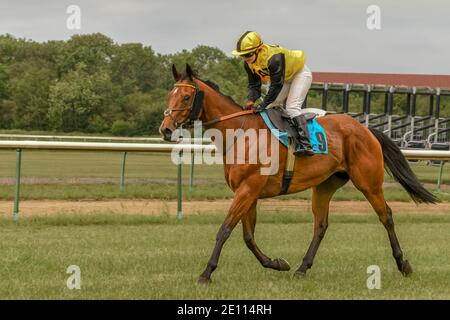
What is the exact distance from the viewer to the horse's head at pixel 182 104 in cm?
648

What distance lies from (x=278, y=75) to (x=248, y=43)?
0.40 meters

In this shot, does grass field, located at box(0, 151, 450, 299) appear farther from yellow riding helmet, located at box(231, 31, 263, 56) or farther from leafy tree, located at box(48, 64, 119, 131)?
leafy tree, located at box(48, 64, 119, 131)

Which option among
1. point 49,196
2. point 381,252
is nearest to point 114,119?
point 49,196

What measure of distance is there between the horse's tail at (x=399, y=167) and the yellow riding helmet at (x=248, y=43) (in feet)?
6.48

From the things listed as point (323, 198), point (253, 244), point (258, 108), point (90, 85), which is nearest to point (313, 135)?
point (258, 108)

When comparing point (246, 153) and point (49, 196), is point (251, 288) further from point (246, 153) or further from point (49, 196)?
point (49, 196)

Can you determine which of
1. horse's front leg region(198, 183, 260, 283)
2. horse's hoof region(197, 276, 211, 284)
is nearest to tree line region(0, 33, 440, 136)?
horse's front leg region(198, 183, 260, 283)

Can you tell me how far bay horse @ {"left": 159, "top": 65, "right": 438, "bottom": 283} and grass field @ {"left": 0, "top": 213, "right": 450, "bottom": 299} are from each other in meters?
0.39

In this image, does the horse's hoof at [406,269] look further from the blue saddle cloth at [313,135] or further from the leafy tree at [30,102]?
the leafy tree at [30,102]

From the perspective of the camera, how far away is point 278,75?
700cm

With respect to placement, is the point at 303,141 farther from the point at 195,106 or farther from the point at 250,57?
the point at 195,106

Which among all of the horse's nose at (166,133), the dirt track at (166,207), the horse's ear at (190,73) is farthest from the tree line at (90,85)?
the horse's nose at (166,133)

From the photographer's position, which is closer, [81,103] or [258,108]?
[258,108]
